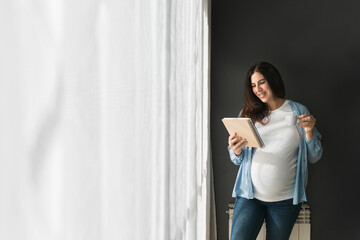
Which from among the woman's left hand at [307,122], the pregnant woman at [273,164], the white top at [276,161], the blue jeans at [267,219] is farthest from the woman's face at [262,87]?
the blue jeans at [267,219]

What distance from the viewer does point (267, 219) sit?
2.22 metres

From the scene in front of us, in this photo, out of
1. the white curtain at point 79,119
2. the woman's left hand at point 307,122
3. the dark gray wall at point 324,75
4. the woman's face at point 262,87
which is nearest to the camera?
the white curtain at point 79,119

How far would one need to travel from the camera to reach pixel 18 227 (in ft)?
0.69

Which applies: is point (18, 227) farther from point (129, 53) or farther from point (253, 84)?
point (253, 84)

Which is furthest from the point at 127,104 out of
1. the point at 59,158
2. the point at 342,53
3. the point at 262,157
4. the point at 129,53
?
the point at 342,53

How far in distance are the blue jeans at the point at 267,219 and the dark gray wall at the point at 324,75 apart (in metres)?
0.93

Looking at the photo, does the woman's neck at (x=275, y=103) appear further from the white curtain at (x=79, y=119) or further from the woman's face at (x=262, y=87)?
the white curtain at (x=79, y=119)

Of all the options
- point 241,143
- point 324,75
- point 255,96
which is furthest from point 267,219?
point 324,75

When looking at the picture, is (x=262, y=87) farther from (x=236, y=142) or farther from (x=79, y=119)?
(x=79, y=119)

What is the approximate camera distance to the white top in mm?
2164

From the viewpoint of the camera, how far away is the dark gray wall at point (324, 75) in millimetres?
2953

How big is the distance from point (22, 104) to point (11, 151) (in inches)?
1.2

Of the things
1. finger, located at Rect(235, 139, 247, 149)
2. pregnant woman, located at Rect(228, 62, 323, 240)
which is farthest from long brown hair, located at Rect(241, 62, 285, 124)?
finger, located at Rect(235, 139, 247, 149)

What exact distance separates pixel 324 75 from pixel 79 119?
3.04m
